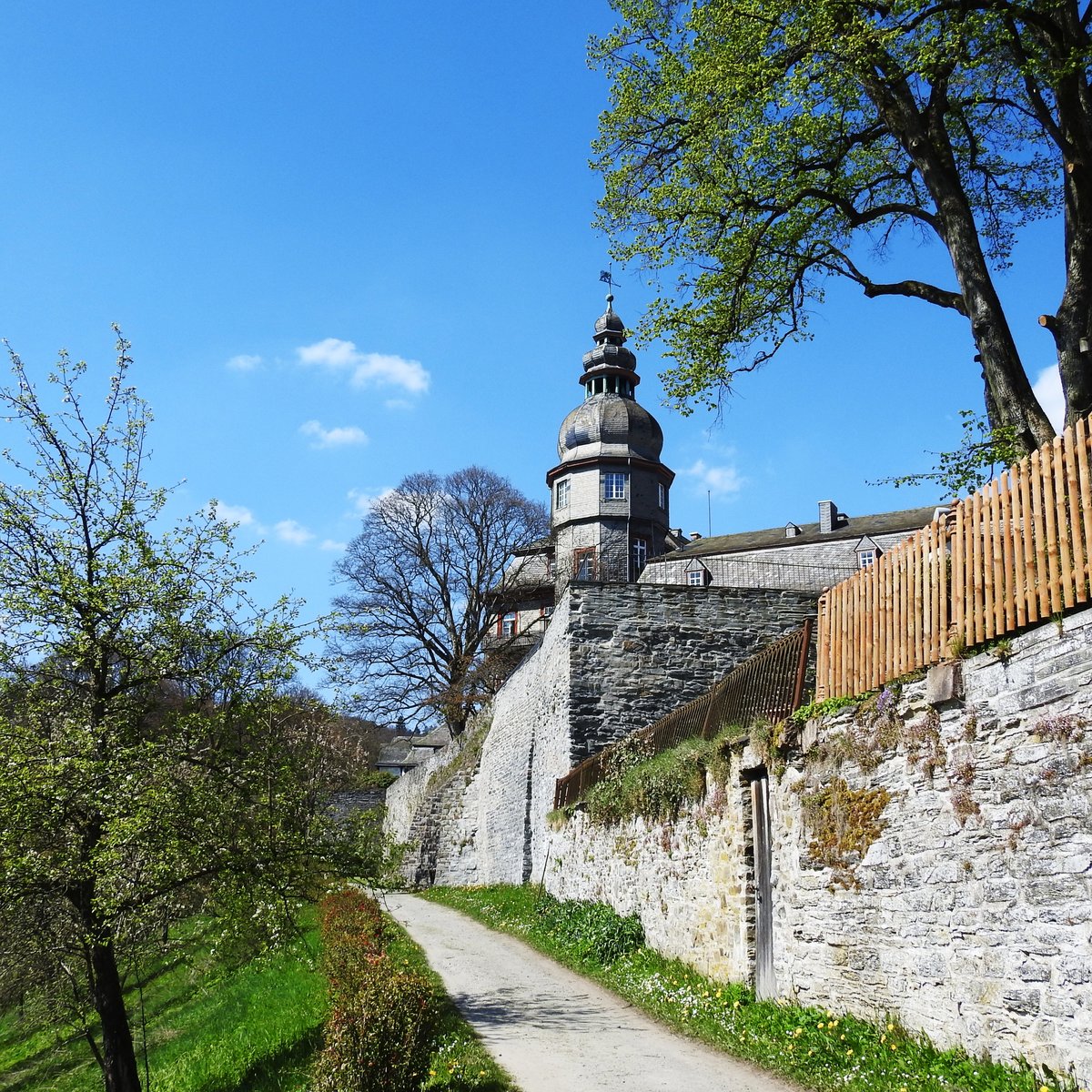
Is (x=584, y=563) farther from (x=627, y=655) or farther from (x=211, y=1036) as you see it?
(x=211, y=1036)

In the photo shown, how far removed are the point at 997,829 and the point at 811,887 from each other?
238cm

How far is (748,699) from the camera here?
31.4 ft

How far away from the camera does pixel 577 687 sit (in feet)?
61.4

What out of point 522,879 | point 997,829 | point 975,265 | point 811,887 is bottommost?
point 522,879

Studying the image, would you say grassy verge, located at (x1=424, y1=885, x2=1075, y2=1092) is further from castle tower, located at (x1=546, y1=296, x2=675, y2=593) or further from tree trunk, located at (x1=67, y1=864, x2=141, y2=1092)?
castle tower, located at (x1=546, y1=296, x2=675, y2=593)

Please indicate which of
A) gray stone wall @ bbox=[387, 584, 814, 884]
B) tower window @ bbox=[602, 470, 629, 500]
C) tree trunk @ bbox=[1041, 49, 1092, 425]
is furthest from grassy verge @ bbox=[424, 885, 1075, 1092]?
tower window @ bbox=[602, 470, 629, 500]

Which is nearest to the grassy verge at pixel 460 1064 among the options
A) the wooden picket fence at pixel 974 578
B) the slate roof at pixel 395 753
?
the wooden picket fence at pixel 974 578

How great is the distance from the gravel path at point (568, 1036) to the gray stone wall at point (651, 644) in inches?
233

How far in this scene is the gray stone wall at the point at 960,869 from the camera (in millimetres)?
5117

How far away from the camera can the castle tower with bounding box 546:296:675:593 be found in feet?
147

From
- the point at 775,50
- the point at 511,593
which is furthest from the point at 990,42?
the point at 511,593

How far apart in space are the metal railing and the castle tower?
30868mm

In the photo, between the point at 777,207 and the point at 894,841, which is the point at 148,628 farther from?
the point at 777,207

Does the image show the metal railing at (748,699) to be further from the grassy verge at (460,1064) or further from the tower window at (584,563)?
the tower window at (584,563)
